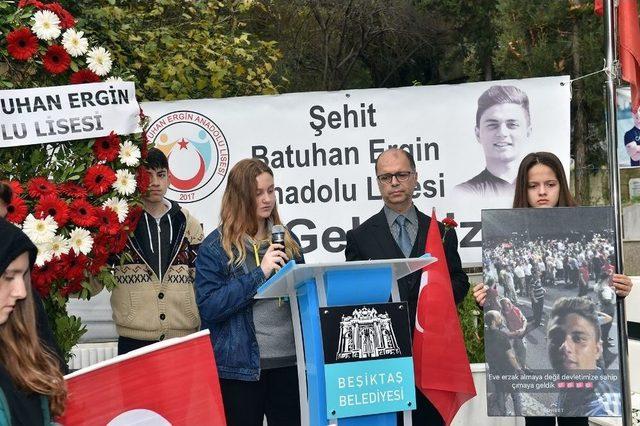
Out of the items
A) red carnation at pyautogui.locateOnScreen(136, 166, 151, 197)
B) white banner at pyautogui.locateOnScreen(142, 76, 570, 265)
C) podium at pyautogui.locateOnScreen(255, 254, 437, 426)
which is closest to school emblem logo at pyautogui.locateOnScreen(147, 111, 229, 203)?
white banner at pyautogui.locateOnScreen(142, 76, 570, 265)

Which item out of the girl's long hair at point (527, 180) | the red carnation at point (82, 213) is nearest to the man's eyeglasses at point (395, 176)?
the girl's long hair at point (527, 180)

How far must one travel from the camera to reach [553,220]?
454 cm

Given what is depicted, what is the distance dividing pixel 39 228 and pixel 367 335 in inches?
64.2

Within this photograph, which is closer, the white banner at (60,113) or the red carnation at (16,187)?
the red carnation at (16,187)

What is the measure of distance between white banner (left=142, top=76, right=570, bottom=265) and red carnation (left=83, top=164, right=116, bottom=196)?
270 cm

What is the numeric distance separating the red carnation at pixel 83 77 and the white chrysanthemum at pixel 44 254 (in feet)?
2.77

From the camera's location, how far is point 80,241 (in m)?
4.71

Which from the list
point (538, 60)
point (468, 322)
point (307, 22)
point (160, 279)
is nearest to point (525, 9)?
point (538, 60)

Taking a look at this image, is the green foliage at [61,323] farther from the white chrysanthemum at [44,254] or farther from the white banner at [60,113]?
the white banner at [60,113]

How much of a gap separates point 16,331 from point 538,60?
20377mm

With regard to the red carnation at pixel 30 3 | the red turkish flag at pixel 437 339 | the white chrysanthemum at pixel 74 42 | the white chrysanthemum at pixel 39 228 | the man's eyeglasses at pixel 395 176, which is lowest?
the red turkish flag at pixel 437 339

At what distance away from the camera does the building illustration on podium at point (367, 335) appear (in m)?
3.94

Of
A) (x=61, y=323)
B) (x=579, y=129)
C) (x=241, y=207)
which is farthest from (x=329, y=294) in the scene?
(x=579, y=129)

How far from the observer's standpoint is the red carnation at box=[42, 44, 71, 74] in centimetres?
487
